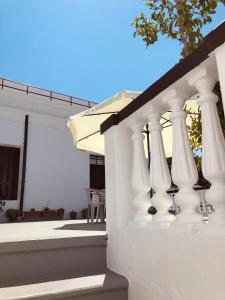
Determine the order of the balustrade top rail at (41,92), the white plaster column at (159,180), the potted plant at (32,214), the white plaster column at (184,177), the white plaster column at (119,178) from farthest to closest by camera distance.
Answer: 1. the balustrade top rail at (41,92)
2. the potted plant at (32,214)
3. the white plaster column at (119,178)
4. the white plaster column at (159,180)
5. the white plaster column at (184,177)

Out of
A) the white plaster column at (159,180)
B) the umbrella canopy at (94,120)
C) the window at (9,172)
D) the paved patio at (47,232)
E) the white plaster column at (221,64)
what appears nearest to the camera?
the white plaster column at (221,64)

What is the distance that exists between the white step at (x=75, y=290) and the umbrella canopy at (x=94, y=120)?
2.67 m

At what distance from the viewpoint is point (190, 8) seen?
8.22 ft

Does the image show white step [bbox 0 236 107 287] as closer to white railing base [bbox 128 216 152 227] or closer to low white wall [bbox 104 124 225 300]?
low white wall [bbox 104 124 225 300]

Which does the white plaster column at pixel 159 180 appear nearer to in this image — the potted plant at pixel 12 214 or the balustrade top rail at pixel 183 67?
the balustrade top rail at pixel 183 67

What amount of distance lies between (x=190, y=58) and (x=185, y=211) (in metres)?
0.79

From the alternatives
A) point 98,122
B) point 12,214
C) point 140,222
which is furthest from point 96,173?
point 140,222

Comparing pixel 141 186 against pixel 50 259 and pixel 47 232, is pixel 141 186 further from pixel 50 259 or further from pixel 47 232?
pixel 47 232

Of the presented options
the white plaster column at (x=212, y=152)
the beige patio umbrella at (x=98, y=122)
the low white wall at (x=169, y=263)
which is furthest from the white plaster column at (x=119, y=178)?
the beige patio umbrella at (x=98, y=122)

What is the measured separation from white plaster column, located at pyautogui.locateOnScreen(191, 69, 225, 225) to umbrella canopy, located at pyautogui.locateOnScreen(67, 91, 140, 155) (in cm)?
260

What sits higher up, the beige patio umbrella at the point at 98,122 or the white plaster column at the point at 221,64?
the beige patio umbrella at the point at 98,122

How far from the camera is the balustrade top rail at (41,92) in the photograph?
9.87 meters

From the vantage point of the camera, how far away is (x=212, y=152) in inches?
45.3

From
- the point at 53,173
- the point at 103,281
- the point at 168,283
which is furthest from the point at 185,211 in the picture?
the point at 53,173
